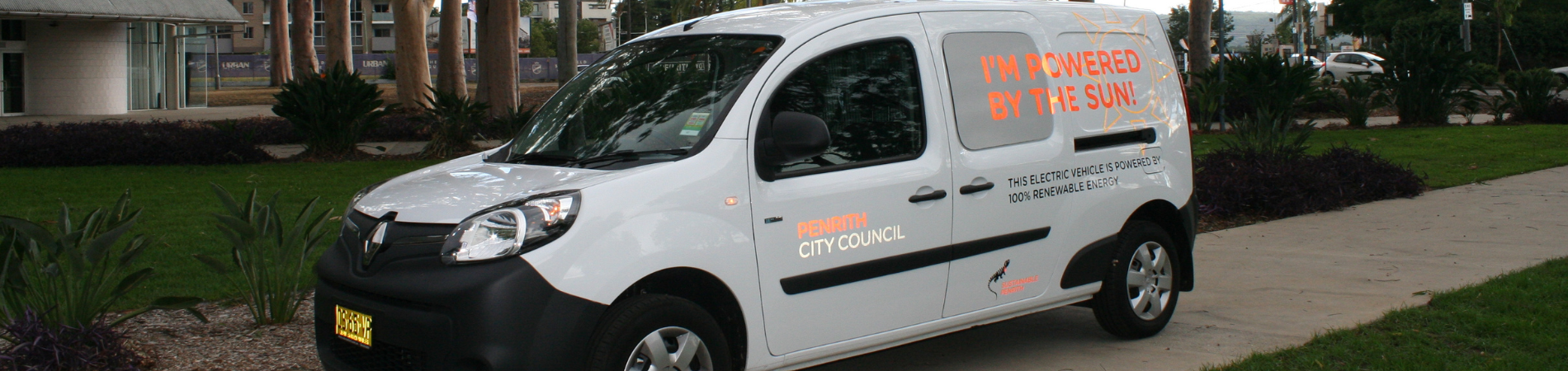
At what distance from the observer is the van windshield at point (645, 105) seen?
14.2 feet

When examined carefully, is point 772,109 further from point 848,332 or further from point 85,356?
point 85,356

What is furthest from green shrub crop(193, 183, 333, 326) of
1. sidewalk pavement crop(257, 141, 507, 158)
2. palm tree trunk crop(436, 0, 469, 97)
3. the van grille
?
palm tree trunk crop(436, 0, 469, 97)

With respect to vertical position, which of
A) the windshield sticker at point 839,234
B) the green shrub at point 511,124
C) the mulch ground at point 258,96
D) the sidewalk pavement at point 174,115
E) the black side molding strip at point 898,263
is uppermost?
the mulch ground at point 258,96

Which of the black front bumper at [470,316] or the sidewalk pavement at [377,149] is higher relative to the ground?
the sidewalk pavement at [377,149]

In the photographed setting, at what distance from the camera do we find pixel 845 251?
4422mm

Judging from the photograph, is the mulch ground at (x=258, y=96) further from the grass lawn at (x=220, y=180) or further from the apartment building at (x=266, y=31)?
the apartment building at (x=266, y=31)

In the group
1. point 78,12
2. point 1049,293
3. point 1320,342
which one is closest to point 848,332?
point 1049,293

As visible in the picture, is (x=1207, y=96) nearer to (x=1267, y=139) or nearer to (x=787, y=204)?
(x=1267, y=139)

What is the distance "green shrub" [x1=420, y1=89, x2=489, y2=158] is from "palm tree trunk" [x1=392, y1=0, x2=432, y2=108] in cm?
812

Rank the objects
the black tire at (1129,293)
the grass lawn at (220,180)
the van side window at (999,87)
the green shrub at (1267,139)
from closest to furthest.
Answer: the van side window at (999,87) < the black tire at (1129,293) < the grass lawn at (220,180) < the green shrub at (1267,139)

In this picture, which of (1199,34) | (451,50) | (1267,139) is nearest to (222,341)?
(1267,139)

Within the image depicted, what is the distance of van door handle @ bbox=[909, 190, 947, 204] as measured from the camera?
461 centimetres

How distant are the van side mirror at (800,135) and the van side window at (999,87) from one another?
2.91ft

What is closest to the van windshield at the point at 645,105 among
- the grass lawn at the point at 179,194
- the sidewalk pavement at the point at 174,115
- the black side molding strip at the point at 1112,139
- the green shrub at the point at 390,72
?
the black side molding strip at the point at 1112,139
